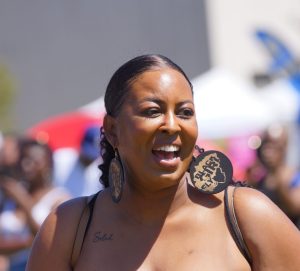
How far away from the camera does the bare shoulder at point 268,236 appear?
11.4 feet

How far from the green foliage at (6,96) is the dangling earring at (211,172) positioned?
22122 millimetres

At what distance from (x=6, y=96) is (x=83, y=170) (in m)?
18.5

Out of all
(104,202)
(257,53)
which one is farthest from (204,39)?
(104,202)

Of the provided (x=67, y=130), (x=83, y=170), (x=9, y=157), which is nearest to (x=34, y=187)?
(x=83, y=170)

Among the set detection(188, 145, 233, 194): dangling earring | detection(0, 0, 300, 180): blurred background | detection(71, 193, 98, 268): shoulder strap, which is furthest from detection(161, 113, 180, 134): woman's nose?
detection(0, 0, 300, 180): blurred background

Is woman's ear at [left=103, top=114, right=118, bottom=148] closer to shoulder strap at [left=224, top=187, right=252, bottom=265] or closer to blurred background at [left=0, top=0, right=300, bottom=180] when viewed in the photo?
shoulder strap at [left=224, top=187, right=252, bottom=265]

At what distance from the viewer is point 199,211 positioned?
143 inches

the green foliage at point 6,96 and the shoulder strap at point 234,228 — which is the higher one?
the shoulder strap at point 234,228

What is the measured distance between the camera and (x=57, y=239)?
12.3 feet

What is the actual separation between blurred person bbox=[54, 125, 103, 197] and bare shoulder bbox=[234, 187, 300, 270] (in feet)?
13.7

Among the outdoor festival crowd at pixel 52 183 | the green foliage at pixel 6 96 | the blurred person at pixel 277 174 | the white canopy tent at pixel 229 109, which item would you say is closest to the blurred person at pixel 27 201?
the outdoor festival crowd at pixel 52 183

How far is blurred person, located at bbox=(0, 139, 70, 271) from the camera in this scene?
23.6ft

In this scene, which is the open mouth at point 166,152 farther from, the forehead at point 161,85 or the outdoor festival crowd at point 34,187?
the outdoor festival crowd at point 34,187

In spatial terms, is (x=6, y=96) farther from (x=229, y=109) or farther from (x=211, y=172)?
(x=211, y=172)
